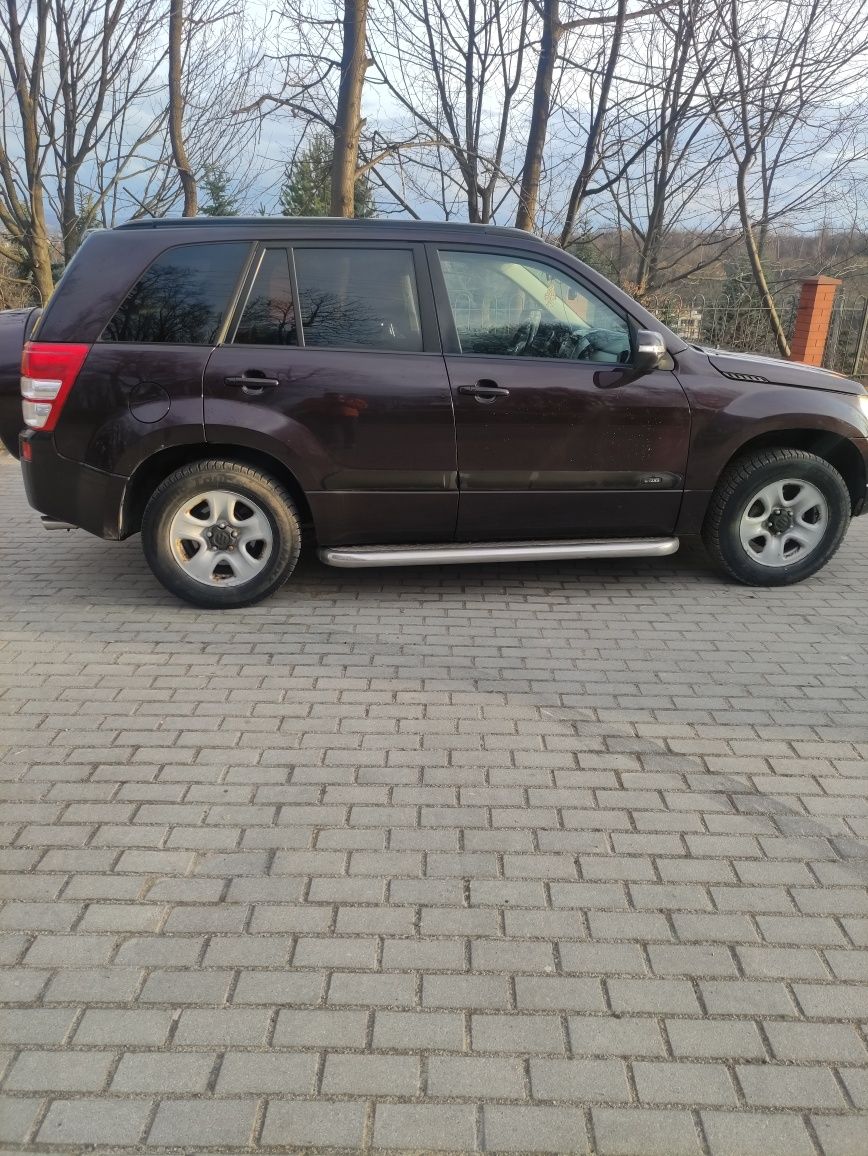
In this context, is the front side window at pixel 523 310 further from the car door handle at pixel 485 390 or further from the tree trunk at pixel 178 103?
the tree trunk at pixel 178 103

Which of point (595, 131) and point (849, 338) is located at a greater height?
point (595, 131)

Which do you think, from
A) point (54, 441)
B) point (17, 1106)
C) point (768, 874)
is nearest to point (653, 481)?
point (768, 874)

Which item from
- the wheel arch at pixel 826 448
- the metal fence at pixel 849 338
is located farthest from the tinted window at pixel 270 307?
the metal fence at pixel 849 338

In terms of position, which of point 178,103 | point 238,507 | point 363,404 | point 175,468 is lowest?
point 238,507

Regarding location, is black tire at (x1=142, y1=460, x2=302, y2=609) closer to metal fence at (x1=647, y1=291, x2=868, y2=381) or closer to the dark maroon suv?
the dark maroon suv

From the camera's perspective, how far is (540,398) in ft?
15.6

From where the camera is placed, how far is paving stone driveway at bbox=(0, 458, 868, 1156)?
1943 millimetres

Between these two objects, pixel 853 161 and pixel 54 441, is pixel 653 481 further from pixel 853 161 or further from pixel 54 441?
pixel 853 161

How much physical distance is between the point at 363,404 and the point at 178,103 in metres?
12.1

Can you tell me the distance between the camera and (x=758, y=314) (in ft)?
45.9

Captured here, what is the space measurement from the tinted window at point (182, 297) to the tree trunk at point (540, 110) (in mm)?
8209

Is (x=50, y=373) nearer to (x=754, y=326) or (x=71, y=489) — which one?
(x=71, y=489)

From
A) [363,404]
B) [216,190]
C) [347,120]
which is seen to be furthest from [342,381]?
[216,190]

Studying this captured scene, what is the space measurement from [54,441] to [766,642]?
3.83 metres
